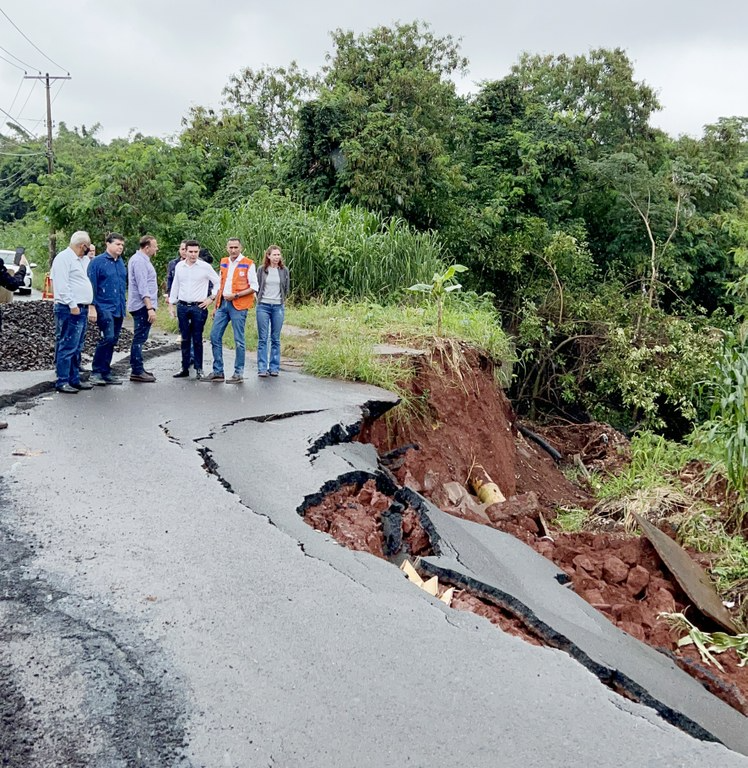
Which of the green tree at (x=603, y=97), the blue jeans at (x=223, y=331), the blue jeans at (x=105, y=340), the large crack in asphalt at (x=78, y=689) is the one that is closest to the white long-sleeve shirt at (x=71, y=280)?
the blue jeans at (x=105, y=340)

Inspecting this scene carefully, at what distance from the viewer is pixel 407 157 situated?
59.9ft

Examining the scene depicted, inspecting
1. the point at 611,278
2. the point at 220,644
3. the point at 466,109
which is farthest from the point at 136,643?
the point at 466,109

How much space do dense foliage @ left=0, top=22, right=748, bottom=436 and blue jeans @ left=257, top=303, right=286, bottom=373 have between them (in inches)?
207

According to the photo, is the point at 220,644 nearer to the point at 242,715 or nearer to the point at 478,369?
the point at 242,715

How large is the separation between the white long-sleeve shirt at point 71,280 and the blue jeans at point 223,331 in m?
1.68

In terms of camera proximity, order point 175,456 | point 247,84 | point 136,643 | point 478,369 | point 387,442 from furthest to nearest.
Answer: point 247,84, point 478,369, point 387,442, point 175,456, point 136,643

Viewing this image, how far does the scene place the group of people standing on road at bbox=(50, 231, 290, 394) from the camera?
8180mm

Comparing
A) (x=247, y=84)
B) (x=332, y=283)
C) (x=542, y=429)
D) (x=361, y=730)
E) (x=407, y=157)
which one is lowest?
(x=542, y=429)

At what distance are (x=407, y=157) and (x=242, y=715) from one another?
55.0ft

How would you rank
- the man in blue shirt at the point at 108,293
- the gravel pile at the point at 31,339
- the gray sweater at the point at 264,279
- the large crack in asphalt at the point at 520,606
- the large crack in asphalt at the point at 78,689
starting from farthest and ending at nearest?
1. the gravel pile at the point at 31,339
2. the gray sweater at the point at 264,279
3. the man in blue shirt at the point at 108,293
4. the large crack in asphalt at the point at 520,606
5. the large crack in asphalt at the point at 78,689

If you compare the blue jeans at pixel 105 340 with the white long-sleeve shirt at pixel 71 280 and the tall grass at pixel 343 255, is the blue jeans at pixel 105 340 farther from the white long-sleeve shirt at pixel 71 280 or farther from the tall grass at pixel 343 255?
the tall grass at pixel 343 255

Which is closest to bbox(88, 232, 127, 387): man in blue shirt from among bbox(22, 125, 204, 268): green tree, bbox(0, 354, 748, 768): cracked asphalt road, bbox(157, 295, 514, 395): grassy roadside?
bbox(157, 295, 514, 395): grassy roadside

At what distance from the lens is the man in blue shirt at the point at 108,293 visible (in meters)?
8.59

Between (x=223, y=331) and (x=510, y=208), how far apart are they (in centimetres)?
1299
